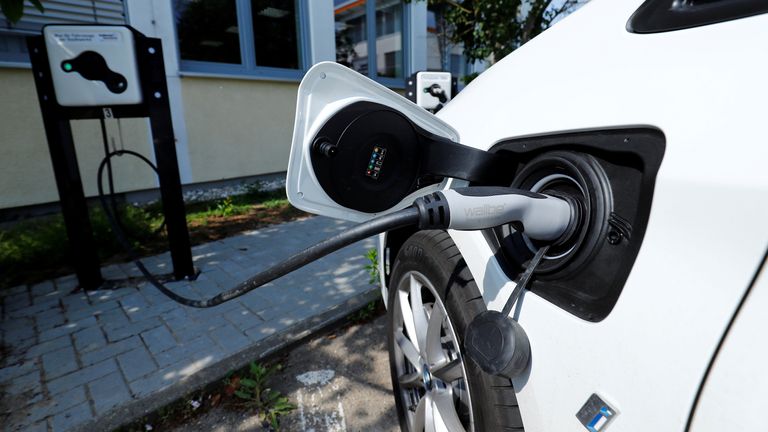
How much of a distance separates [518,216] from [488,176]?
0.26m

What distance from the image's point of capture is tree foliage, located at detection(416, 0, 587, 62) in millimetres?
5297

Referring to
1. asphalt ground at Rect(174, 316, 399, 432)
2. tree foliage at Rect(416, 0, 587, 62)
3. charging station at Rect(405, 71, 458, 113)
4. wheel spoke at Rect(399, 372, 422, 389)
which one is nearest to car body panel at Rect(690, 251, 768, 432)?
wheel spoke at Rect(399, 372, 422, 389)

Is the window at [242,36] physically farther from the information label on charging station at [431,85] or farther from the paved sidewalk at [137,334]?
the paved sidewalk at [137,334]

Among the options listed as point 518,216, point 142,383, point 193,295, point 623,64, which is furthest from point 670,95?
point 193,295

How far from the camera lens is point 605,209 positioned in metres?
0.82

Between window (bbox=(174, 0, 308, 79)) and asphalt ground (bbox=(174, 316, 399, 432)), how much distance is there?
194 inches

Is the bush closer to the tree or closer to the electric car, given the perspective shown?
the tree

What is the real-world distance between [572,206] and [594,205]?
5cm

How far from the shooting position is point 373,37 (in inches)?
329

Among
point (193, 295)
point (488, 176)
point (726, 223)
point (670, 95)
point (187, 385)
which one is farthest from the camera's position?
point (193, 295)

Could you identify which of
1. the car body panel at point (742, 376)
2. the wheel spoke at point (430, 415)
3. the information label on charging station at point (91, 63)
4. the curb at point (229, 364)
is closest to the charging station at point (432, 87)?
the curb at point (229, 364)

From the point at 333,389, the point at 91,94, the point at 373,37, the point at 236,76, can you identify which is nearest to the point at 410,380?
the point at 333,389

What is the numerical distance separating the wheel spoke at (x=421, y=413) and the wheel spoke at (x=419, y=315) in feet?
0.57

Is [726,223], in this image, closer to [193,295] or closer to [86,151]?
[193,295]
